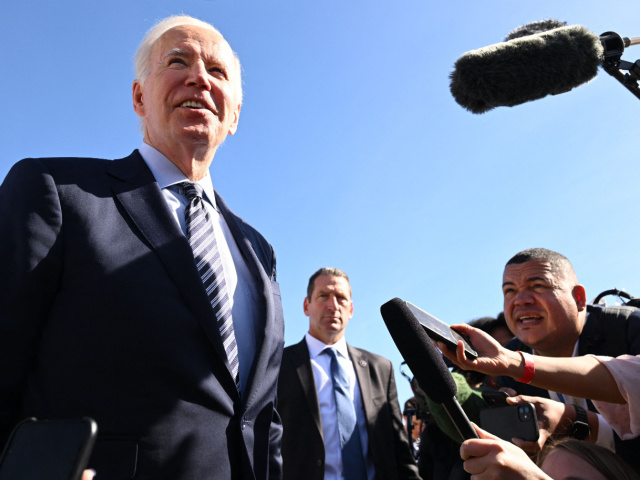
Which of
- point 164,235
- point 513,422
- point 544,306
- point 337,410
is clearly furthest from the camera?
point 337,410

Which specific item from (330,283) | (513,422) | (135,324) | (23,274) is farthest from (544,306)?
(23,274)

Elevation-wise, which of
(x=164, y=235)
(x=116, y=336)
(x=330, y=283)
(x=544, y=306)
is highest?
(x=164, y=235)

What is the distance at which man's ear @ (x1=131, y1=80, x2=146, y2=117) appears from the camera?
8.54 ft

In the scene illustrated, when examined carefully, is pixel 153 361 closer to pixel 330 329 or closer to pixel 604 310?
pixel 604 310

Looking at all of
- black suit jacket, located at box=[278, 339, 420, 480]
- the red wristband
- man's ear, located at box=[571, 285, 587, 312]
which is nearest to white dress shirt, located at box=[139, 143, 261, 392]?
the red wristband

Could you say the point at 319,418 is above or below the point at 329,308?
below

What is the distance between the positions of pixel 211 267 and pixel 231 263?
0.67 feet

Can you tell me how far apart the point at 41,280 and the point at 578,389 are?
2.14 metres

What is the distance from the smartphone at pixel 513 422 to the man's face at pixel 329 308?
3398mm

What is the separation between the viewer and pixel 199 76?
2.43m

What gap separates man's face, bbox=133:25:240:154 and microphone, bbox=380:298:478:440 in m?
1.13

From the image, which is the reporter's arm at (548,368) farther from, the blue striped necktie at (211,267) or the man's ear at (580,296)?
the man's ear at (580,296)

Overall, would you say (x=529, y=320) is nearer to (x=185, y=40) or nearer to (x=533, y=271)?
(x=533, y=271)

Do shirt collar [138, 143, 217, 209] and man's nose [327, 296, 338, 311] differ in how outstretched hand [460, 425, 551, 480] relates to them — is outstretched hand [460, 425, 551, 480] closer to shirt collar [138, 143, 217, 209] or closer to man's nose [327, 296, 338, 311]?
shirt collar [138, 143, 217, 209]
